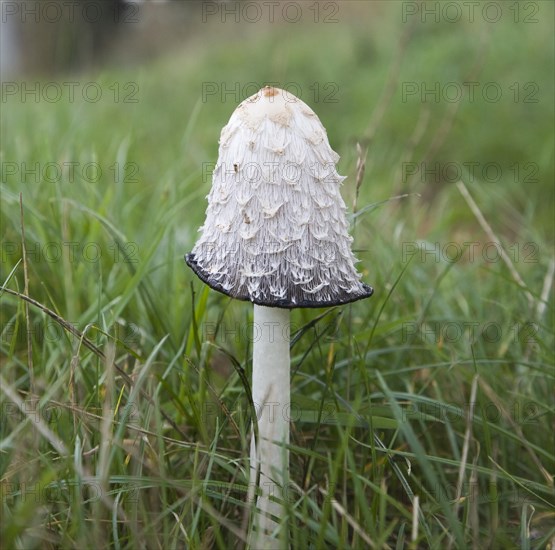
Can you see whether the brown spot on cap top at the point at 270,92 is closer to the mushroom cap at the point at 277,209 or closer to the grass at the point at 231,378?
the mushroom cap at the point at 277,209

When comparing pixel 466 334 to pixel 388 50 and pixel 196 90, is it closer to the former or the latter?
pixel 388 50

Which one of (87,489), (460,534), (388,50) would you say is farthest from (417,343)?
(388,50)

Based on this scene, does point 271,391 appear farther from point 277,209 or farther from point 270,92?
point 270,92

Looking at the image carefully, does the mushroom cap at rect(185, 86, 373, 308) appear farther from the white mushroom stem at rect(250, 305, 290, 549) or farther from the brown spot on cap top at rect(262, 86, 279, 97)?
the white mushroom stem at rect(250, 305, 290, 549)

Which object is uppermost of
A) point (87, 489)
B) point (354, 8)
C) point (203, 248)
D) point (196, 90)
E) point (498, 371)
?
point (354, 8)

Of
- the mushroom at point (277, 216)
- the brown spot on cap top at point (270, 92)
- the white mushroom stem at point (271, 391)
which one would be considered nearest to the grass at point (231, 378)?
the white mushroom stem at point (271, 391)

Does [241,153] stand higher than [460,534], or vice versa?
[241,153]
